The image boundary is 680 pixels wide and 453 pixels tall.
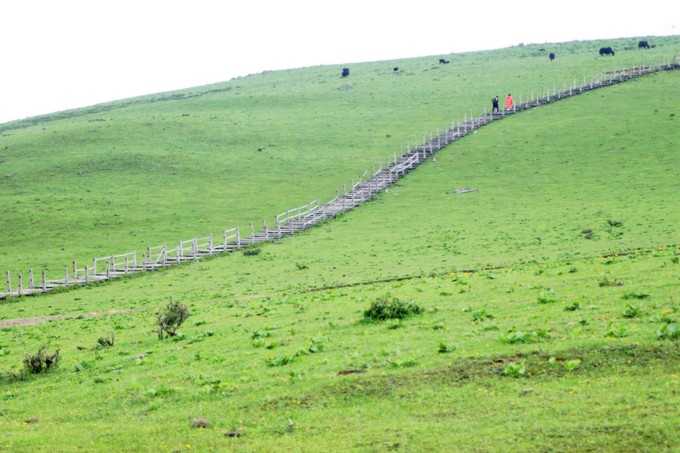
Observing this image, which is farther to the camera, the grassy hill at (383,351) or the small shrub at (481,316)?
the small shrub at (481,316)

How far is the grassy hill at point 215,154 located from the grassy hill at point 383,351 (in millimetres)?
15989

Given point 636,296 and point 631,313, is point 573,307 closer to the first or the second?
point 636,296

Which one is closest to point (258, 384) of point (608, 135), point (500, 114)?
point (608, 135)

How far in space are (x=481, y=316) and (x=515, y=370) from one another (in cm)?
651

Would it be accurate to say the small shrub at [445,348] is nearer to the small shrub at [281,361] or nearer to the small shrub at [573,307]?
the small shrub at [281,361]

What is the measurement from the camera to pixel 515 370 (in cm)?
1916

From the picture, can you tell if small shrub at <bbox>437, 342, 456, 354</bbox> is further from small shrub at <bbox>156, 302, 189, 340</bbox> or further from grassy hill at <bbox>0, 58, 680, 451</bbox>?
small shrub at <bbox>156, 302, 189, 340</bbox>

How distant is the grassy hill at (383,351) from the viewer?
1700 cm

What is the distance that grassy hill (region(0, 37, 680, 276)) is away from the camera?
69250 millimetres

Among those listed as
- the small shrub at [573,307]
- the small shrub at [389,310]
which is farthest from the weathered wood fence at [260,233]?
the small shrub at [573,307]

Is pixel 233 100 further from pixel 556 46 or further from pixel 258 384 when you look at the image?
pixel 258 384

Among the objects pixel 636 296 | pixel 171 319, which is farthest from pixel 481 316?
pixel 171 319

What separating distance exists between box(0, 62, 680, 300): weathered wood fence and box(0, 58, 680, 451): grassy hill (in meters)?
2.37

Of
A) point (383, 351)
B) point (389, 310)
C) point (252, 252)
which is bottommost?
point (252, 252)
